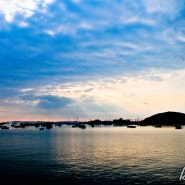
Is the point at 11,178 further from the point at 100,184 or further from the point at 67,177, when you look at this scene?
the point at 100,184

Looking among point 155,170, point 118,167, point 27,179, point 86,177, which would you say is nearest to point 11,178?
point 27,179

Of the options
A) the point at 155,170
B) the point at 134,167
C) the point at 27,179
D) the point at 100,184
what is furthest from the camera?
the point at 134,167

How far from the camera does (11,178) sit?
1912 inches

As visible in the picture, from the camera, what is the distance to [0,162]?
65.5 meters

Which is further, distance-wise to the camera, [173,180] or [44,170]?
[44,170]

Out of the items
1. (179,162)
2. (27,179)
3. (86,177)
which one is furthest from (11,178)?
(179,162)

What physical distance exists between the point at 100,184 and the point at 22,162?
2830 cm

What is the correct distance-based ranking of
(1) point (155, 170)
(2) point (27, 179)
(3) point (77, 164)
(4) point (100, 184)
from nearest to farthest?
1. (4) point (100, 184)
2. (2) point (27, 179)
3. (1) point (155, 170)
4. (3) point (77, 164)

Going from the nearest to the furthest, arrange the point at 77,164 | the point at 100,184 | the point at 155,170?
the point at 100,184, the point at 155,170, the point at 77,164

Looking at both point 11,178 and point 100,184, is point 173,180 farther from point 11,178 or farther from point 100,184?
point 11,178

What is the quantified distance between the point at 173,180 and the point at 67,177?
18.3m

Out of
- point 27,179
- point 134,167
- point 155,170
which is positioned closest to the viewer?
point 27,179

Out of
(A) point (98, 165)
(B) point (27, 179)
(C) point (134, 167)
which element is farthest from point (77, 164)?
(B) point (27, 179)

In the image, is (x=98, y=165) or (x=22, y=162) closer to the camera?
(x=98, y=165)
